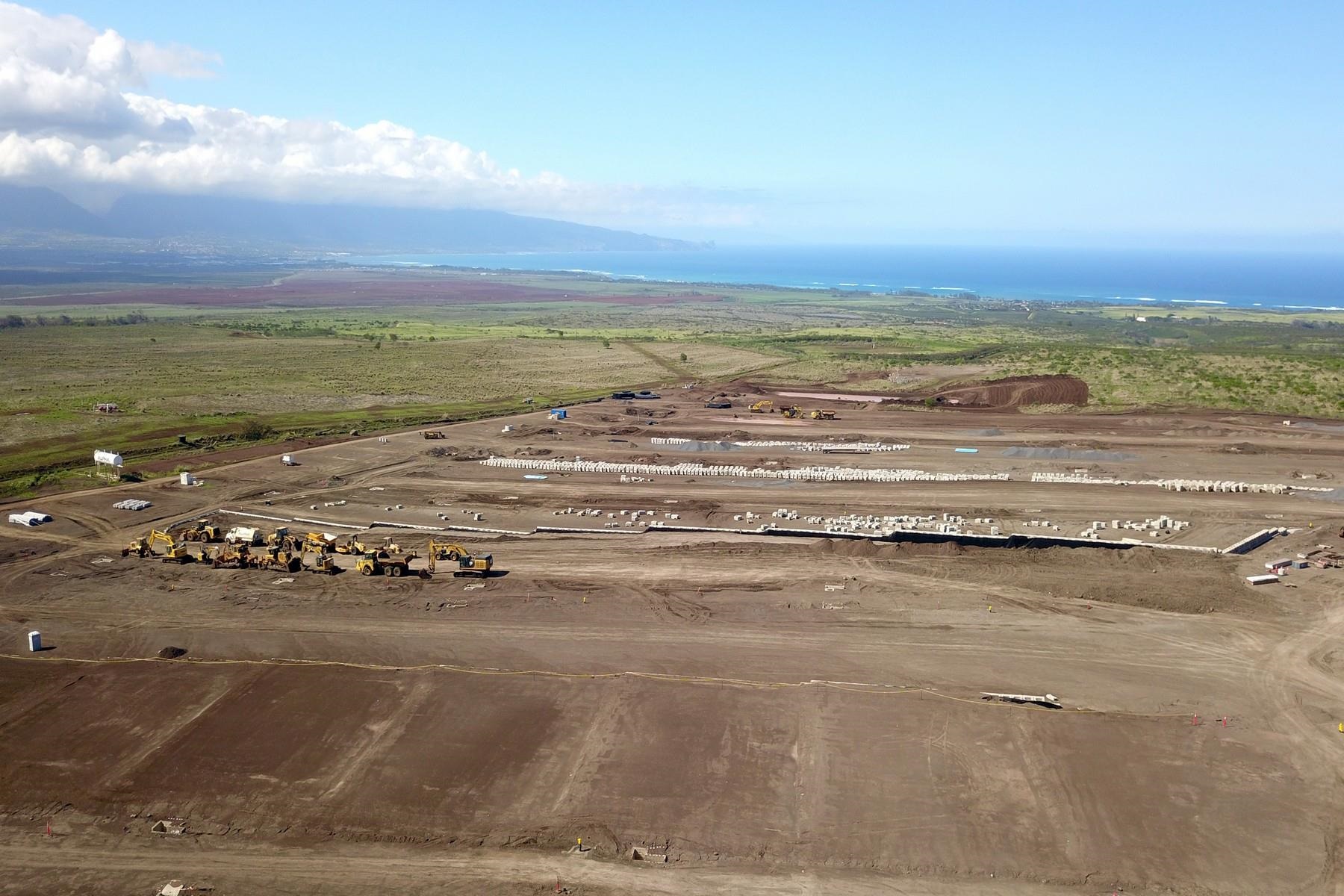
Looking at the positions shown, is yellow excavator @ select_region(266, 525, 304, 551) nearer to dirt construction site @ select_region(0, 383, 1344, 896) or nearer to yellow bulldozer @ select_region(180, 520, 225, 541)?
dirt construction site @ select_region(0, 383, 1344, 896)

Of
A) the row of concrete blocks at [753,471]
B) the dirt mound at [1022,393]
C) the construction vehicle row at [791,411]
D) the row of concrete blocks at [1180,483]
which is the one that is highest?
the dirt mound at [1022,393]

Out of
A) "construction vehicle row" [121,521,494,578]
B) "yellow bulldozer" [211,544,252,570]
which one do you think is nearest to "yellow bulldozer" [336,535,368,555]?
"construction vehicle row" [121,521,494,578]

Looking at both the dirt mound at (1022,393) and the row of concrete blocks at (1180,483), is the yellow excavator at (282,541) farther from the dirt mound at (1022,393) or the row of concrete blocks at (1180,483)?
the dirt mound at (1022,393)

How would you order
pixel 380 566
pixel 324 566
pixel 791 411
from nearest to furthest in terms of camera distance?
pixel 380 566 < pixel 324 566 < pixel 791 411

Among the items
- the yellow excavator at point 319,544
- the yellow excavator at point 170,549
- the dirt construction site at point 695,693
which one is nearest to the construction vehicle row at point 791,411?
the dirt construction site at point 695,693

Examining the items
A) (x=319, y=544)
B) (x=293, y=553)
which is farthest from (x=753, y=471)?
(x=293, y=553)

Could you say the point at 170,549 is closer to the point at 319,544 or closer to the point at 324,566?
the point at 319,544
